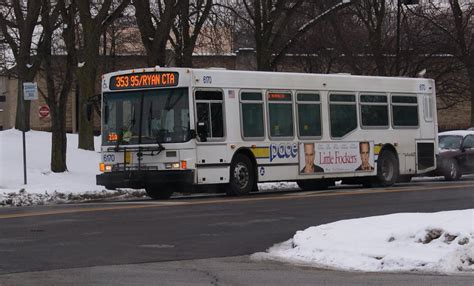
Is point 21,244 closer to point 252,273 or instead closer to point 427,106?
point 252,273

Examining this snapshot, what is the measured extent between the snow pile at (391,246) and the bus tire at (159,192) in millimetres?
8628

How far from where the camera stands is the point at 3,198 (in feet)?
63.8

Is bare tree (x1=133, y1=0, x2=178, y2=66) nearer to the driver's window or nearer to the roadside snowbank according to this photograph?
the roadside snowbank

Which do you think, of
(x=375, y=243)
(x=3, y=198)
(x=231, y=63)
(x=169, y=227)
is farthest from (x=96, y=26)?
(x=231, y=63)

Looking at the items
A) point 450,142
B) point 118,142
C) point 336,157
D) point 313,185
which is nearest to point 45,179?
point 118,142

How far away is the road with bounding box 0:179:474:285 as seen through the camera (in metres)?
9.04

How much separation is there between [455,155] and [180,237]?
17322 mm

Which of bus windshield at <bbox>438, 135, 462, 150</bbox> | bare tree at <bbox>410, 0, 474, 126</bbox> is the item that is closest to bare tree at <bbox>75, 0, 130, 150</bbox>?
bus windshield at <bbox>438, 135, 462, 150</bbox>

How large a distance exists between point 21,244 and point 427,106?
53.2ft

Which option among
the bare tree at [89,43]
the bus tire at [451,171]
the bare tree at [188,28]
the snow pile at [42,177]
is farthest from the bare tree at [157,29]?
the bus tire at [451,171]

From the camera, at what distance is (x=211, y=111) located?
18859 mm

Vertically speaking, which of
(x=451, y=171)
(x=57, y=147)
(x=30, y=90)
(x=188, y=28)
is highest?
(x=188, y=28)

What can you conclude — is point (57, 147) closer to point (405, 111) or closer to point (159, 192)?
point (159, 192)

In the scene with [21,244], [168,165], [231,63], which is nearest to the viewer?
[21,244]
